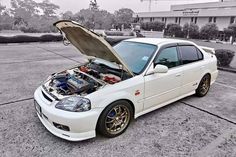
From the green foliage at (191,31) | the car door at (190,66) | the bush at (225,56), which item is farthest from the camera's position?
the green foliage at (191,31)

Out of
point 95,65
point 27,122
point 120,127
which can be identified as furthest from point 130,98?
point 27,122

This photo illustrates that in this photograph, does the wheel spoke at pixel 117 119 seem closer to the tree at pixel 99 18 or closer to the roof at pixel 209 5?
the tree at pixel 99 18

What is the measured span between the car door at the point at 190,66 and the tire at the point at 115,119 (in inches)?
60.5

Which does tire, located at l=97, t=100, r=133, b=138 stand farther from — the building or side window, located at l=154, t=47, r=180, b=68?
the building

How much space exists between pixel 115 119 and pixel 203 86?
2.72m

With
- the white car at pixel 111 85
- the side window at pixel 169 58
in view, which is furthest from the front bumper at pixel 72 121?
the side window at pixel 169 58

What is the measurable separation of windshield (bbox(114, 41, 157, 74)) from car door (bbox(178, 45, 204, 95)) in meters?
0.82

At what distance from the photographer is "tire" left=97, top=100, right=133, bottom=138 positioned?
2.62 m

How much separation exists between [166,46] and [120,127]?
1732mm

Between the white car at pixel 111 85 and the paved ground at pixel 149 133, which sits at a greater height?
the white car at pixel 111 85

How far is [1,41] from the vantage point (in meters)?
13.4

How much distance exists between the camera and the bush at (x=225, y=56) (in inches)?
304

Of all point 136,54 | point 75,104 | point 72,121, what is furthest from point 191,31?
point 72,121

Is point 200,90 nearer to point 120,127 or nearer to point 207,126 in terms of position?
point 207,126
